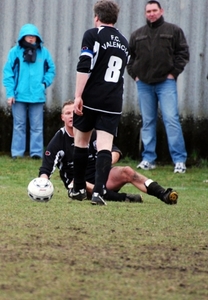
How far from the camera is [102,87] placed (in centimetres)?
809

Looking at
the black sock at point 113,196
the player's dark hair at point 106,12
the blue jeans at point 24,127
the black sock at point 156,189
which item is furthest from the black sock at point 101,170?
the blue jeans at point 24,127

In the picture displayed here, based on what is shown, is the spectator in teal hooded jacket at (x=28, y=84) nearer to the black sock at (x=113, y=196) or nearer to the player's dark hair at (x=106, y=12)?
the black sock at (x=113, y=196)

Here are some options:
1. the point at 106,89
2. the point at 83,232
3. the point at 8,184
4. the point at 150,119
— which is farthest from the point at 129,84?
the point at 83,232

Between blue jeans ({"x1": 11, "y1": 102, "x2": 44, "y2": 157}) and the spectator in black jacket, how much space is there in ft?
5.97

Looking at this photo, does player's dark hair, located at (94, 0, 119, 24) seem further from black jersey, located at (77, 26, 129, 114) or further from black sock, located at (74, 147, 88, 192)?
black sock, located at (74, 147, 88, 192)

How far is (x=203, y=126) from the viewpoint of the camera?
14.4 metres

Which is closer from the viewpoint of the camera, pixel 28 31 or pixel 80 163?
pixel 80 163

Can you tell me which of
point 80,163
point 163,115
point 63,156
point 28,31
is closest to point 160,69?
point 163,115

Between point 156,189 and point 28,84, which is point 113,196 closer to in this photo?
point 156,189

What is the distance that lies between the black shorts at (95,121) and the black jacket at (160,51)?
5.02 meters

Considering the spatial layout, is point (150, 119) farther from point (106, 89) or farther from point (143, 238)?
point (143, 238)

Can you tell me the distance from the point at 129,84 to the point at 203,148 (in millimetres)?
1603

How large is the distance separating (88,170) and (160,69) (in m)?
4.32

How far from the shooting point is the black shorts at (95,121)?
26.6 ft
